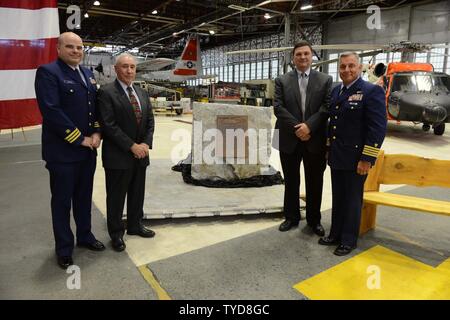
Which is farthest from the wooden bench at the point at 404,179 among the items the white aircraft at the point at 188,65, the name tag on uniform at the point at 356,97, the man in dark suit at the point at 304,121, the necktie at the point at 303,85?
the white aircraft at the point at 188,65

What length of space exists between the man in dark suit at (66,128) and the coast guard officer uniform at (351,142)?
198cm

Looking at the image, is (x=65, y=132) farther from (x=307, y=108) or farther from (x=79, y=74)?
(x=307, y=108)

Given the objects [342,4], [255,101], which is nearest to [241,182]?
[255,101]

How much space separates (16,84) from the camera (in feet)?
13.4

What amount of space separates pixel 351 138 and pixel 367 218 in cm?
104

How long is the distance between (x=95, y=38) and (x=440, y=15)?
96.0 feet

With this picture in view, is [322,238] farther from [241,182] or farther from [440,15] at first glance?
[440,15]

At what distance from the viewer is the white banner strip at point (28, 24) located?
147 inches

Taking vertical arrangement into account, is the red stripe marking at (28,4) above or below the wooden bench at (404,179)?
above

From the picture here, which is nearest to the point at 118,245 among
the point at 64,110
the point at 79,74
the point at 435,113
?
the point at 64,110

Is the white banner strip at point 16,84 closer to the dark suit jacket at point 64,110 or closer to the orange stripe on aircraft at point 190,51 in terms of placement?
the dark suit jacket at point 64,110

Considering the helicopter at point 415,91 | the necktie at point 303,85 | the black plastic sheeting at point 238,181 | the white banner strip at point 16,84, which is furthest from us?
the helicopter at point 415,91

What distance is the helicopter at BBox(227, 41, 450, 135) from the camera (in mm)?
8570

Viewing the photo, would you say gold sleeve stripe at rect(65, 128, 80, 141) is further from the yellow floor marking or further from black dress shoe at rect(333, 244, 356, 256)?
black dress shoe at rect(333, 244, 356, 256)
